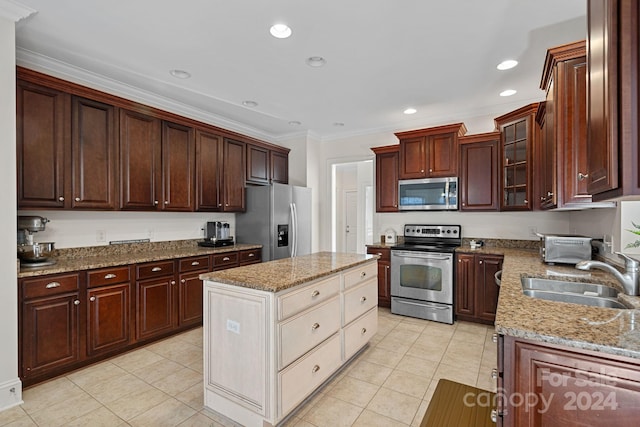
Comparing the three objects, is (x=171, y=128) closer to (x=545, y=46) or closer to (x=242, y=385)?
(x=242, y=385)

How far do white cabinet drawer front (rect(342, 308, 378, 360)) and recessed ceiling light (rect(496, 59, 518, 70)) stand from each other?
2711 mm

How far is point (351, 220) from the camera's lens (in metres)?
7.87

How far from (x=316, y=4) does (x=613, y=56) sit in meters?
1.77

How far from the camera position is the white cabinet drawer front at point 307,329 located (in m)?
1.90

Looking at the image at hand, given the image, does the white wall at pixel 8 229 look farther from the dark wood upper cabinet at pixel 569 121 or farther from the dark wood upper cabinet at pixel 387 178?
the dark wood upper cabinet at pixel 387 178

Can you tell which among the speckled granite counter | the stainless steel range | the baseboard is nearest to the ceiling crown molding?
the baseboard

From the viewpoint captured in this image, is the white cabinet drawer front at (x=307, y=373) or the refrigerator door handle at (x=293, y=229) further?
the refrigerator door handle at (x=293, y=229)

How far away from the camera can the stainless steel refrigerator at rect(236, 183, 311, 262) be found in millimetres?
4418

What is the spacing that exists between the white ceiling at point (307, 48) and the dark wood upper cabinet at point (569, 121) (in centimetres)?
48

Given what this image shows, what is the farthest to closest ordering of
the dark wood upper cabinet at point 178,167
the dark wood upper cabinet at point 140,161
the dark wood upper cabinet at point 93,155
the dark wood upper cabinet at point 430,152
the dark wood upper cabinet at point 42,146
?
the dark wood upper cabinet at point 430,152
the dark wood upper cabinet at point 178,167
the dark wood upper cabinet at point 140,161
the dark wood upper cabinet at point 93,155
the dark wood upper cabinet at point 42,146

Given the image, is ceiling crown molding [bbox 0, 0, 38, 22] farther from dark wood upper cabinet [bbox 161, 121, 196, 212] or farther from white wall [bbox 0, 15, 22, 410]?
dark wood upper cabinet [bbox 161, 121, 196, 212]

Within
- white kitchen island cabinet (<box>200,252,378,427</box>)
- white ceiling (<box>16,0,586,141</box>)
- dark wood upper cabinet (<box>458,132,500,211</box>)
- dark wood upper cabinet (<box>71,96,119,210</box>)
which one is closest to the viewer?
white kitchen island cabinet (<box>200,252,378,427</box>)

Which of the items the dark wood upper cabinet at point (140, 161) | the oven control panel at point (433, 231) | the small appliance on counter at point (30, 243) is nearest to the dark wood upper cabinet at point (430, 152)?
the oven control panel at point (433, 231)

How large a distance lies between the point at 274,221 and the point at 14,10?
3.12 m
